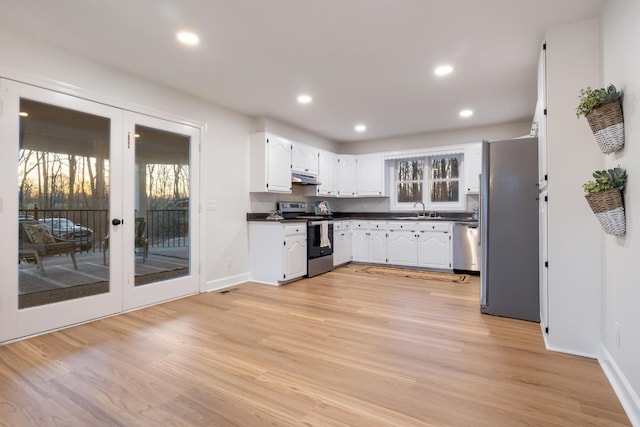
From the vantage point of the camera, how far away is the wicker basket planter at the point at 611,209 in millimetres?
1714

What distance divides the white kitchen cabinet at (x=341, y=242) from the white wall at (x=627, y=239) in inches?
153

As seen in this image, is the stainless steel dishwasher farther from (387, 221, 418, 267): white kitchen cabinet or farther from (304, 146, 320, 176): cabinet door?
(304, 146, 320, 176): cabinet door

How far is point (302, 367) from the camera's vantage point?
2.12 m

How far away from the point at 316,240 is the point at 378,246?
4.43 feet

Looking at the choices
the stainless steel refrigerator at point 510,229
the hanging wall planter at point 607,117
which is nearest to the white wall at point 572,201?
the hanging wall planter at point 607,117

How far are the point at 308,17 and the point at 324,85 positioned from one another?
4.25 feet

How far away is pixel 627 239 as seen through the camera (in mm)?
1722

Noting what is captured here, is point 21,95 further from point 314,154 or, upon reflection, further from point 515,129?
point 515,129

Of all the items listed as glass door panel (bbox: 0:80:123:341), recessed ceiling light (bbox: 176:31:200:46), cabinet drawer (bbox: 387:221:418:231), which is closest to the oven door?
cabinet drawer (bbox: 387:221:418:231)

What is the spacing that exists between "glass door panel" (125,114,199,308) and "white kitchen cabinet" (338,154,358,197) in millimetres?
3063

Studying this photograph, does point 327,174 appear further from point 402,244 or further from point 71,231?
point 71,231

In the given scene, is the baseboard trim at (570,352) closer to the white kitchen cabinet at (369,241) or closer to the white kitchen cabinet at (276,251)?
the white kitchen cabinet at (276,251)

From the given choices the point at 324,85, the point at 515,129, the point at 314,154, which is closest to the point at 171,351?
the point at 324,85

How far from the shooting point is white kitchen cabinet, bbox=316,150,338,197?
230 inches
